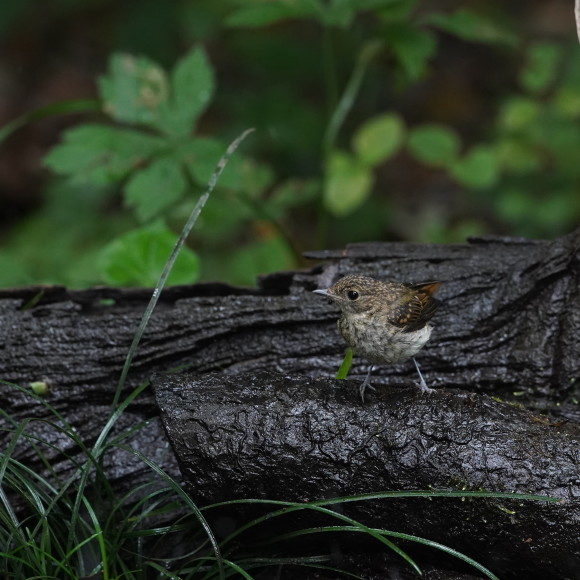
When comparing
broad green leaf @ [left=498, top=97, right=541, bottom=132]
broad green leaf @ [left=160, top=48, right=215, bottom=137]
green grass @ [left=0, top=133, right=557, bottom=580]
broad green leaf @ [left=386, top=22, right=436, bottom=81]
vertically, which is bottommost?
green grass @ [left=0, top=133, right=557, bottom=580]

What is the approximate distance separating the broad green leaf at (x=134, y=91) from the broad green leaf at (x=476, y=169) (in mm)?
2187

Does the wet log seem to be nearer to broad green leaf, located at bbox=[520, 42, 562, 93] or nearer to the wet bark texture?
the wet bark texture

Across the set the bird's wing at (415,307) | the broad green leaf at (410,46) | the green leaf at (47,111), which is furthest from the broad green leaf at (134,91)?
the bird's wing at (415,307)

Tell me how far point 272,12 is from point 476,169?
73.4 inches

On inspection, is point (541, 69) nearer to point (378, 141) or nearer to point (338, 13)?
point (378, 141)

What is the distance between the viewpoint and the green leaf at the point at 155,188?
4.23 meters

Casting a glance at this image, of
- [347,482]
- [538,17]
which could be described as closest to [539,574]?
[347,482]

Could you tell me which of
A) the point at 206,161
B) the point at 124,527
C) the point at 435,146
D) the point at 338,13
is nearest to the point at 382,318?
the point at 124,527

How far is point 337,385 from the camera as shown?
3.03m

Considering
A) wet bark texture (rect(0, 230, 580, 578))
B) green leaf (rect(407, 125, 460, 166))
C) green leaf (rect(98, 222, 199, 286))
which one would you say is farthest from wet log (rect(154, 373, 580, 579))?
green leaf (rect(407, 125, 460, 166))

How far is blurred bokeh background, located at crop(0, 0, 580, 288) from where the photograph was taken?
178 inches

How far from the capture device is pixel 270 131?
6.68 metres

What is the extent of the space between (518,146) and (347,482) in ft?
13.6

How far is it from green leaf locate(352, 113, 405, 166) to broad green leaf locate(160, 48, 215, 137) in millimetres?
1461
